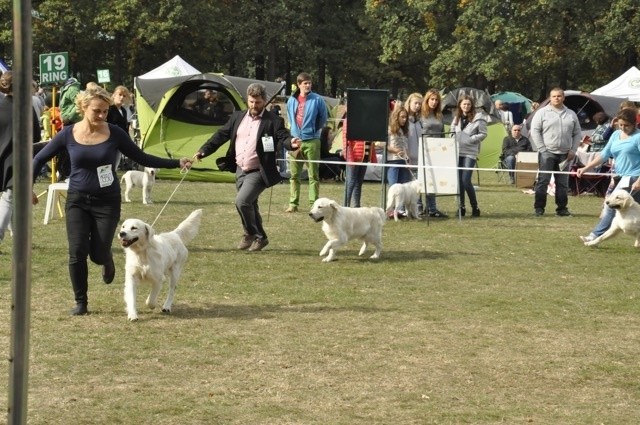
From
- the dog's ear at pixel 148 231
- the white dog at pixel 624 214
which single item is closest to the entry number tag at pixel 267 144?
the dog's ear at pixel 148 231

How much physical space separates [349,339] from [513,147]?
1675cm

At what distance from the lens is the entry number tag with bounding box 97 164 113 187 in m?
7.89

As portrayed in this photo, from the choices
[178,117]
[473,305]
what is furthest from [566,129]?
[178,117]

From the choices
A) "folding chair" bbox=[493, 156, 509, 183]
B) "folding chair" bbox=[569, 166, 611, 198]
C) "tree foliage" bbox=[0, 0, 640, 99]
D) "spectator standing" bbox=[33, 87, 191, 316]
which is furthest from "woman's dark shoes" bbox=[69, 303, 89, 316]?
"tree foliage" bbox=[0, 0, 640, 99]

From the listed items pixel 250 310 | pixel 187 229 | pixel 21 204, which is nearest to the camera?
pixel 21 204

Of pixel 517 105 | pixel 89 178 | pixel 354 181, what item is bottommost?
pixel 354 181

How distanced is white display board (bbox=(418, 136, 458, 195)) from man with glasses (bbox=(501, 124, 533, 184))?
782cm

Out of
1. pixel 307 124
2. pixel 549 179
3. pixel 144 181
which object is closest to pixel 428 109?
pixel 307 124

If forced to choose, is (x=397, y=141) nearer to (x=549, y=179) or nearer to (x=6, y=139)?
(x=549, y=179)

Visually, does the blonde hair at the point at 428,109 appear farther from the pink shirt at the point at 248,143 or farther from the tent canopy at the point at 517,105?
the tent canopy at the point at 517,105

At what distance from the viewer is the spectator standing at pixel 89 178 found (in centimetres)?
786

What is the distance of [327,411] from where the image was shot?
5.61m

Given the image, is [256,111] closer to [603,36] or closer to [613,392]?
[613,392]

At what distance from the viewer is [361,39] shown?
5691 cm
